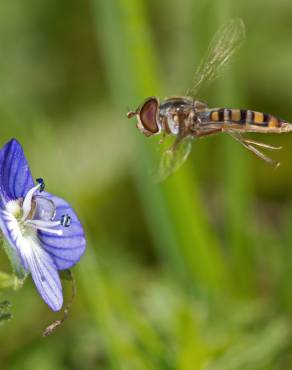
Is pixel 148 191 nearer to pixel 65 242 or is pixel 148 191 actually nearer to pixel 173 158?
pixel 173 158

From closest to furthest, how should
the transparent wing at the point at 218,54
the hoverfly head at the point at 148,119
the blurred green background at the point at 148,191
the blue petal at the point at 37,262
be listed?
the blue petal at the point at 37,262 < the hoverfly head at the point at 148,119 < the transparent wing at the point at 218,54 < the blurred green background at the point at 148,191

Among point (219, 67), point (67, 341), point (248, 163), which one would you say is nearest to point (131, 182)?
point (248, 163)

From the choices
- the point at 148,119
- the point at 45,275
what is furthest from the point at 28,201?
the point at 148,119

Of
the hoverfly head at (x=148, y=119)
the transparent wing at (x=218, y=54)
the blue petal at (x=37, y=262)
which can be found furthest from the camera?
the transparent wing at (x=218, y=54)

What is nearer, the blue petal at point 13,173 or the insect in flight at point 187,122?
the blue petal at point 13,173

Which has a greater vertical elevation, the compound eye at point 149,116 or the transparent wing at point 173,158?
the compound eye at point 149,116

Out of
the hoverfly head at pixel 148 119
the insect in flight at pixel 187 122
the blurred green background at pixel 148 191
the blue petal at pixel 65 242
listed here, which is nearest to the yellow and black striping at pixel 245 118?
the insect in flight at pixel 187 122

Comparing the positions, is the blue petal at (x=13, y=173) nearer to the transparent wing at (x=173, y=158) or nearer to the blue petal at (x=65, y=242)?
the blue petal at (x=65, y=242)
